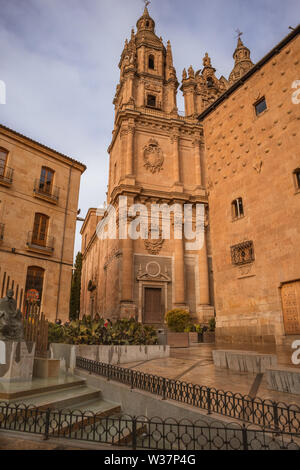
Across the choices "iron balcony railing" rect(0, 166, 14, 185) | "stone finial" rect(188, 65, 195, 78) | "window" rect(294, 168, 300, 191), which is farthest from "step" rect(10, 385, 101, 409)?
"stone finial" rect(188, 65, 195, 78)

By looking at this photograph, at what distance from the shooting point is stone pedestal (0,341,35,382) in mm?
6863

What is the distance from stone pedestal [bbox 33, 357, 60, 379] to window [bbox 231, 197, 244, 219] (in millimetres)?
10605

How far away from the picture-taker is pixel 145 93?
31484mm

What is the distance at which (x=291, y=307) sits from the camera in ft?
37.3

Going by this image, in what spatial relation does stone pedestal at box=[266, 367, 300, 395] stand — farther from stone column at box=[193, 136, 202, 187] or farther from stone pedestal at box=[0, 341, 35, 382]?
stone column at box=[193, 136, 202, 187]

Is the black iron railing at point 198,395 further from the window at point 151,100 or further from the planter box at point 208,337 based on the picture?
the window at point 151,100

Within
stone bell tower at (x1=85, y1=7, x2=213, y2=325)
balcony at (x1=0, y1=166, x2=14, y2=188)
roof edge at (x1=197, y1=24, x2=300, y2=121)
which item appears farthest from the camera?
stone bell tower at (x1=85, y1=7, x2=213, y2=325)

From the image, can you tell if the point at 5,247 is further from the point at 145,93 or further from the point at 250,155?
the point at 145,93

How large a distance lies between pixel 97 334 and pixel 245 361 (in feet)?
18.4

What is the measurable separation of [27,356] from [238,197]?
11712mm

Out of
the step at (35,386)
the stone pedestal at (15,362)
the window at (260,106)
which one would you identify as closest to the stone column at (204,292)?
the window at (260,106)

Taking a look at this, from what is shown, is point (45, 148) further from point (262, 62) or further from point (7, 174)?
point (262, 62)

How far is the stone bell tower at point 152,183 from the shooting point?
961 inches
